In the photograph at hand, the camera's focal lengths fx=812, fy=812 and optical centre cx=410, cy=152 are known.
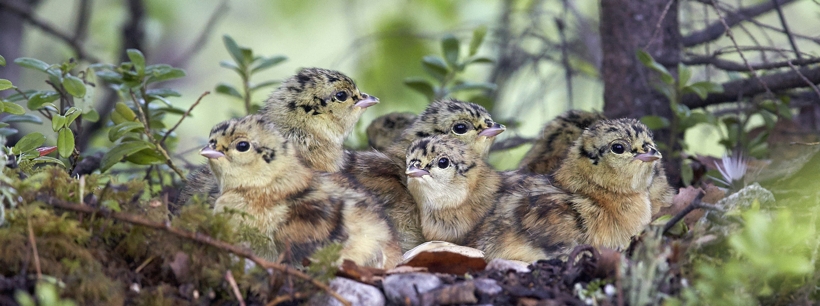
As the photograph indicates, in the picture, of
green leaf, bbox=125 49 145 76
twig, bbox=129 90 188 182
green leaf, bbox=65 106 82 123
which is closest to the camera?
green leaf, bbox=65 106 82 123

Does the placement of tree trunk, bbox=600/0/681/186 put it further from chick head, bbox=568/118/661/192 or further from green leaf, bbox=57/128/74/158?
green leaf, bbox=57/128/74/158

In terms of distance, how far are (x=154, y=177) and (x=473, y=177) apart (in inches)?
101

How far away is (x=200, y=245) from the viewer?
3.44 m

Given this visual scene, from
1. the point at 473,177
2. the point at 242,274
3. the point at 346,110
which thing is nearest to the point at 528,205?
the point at 473,177

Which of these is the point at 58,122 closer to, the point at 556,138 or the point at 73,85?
the point at 73,85

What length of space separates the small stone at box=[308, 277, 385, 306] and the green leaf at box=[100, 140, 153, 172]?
68.5 inches

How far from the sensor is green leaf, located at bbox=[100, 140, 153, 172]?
181 inches

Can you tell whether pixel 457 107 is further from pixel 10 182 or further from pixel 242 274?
pixel 10 182

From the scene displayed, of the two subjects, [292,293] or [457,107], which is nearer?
[292,293]

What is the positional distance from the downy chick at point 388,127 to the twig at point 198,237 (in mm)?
3328

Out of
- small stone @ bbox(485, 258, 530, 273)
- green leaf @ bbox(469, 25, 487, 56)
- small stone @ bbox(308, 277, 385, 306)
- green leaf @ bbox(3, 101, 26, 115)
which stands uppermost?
green leaf @ bbox(469, 25, 487, 56)

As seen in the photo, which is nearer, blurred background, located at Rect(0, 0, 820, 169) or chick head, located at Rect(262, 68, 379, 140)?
chick head, located at Rect(262, 68, 379, 140)

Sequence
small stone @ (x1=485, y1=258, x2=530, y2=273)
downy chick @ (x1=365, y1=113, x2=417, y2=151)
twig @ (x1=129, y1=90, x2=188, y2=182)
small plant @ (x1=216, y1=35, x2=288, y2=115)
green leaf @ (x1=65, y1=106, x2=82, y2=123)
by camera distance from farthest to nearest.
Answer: downy chick @ (x1=365, y1=113, x2=417, y2=151) → small plant @ (x1=216, y1=35, x2=288, y2=115) → twig @ (x1=129, y1=90, x2=188, y2=182) → green leaf @ (x1=65, y1=106, x2=82, y2=123) → small stone @ (x1=485, y1=258, x2=530, y2=273)

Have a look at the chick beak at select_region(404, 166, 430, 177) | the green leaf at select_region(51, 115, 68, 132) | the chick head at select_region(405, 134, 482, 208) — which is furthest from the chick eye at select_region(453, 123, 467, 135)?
the green leaf at select_region(51, 115, 68, 132)
